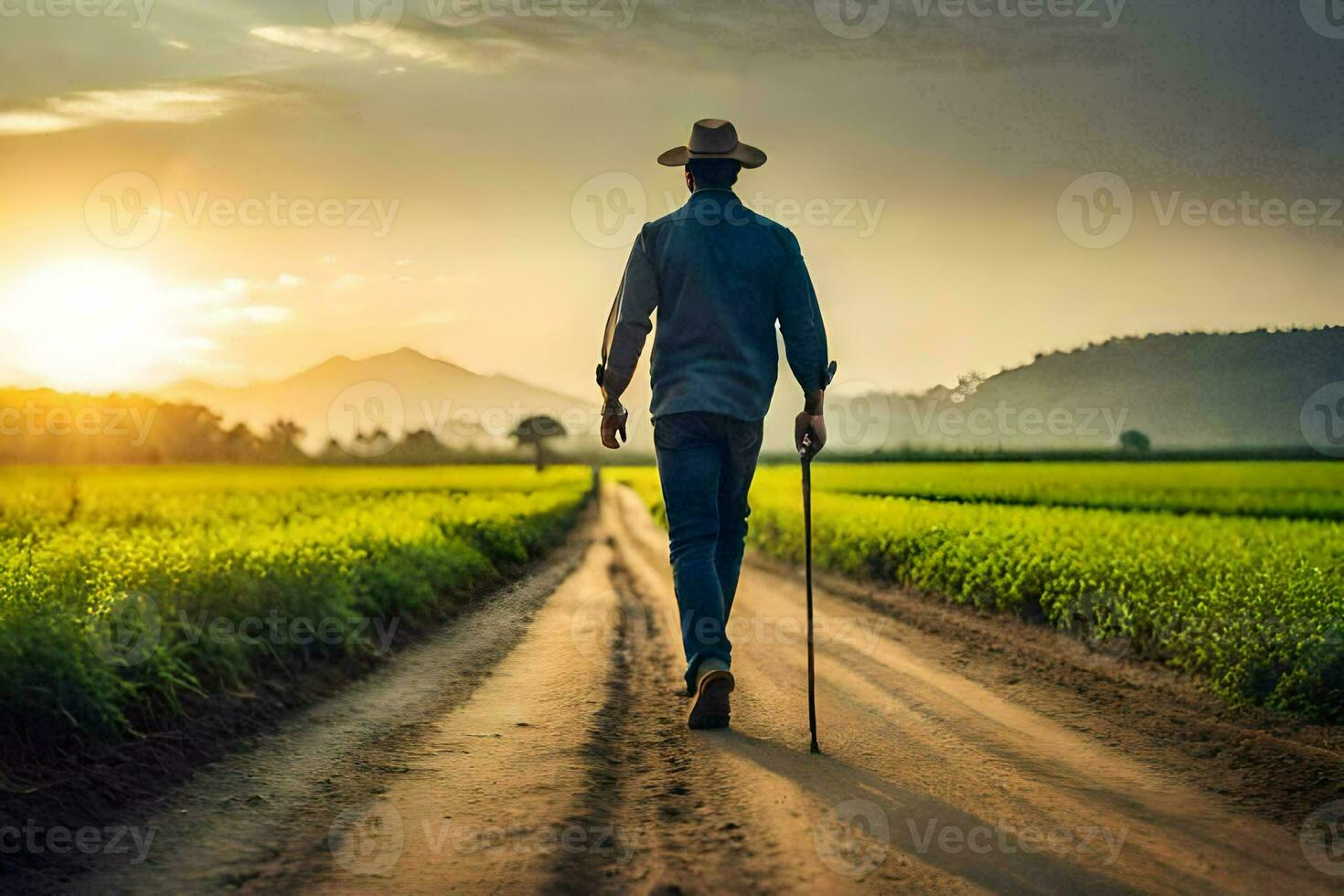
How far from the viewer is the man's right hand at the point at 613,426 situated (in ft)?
18.8

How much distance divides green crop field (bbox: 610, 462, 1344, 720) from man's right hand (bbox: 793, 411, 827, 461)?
323 centimetres

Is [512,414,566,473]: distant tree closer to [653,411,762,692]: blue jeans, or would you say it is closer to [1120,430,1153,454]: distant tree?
[1120,430,1153,454]: distant tree

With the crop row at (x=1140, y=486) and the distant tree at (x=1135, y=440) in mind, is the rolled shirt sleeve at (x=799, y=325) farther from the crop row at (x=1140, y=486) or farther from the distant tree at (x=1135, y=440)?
the distant tree at (x=1135, y=440)

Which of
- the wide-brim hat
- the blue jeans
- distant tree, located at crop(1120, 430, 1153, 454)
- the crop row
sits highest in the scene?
the wide-brim hat

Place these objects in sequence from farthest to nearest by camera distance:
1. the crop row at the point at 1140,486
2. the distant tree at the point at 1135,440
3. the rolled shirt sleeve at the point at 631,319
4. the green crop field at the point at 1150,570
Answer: the distant tree at the point at 1135,440 → the crop row at the point at 1140,486 → the green crop field at the point at 1150,570 → the rolled shirt sleeve at the point at 631,319

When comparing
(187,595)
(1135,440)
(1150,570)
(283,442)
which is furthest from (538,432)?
(187,595)

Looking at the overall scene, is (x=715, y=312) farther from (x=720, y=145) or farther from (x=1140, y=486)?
(x=1140, y=486)

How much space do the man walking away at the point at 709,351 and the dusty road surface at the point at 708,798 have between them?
848 millimetres

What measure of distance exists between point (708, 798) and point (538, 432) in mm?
102090

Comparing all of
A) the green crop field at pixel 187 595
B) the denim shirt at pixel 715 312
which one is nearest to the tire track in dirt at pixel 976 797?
the denim shirt at pixel 715 312

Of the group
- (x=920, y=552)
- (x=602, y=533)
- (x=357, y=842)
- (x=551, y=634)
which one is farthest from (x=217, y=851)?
(x=602, y=533)

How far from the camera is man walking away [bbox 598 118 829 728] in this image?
546cm

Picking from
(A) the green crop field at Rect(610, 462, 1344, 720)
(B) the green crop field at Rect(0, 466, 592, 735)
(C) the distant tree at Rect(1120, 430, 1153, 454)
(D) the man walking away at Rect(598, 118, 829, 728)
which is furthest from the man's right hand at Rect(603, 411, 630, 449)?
(C) the distant tree at Rect(1120, 430, 1153, 454)

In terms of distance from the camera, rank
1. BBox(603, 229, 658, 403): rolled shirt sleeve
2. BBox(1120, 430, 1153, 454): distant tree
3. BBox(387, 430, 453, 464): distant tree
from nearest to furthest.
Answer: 1. BBox(603, 229, 658, 403): rolled shirt sleeve
2. BBox(387, 430, 453, 464): distant tree
3. BBox(1120, 430, 1153, 454): distant tree
